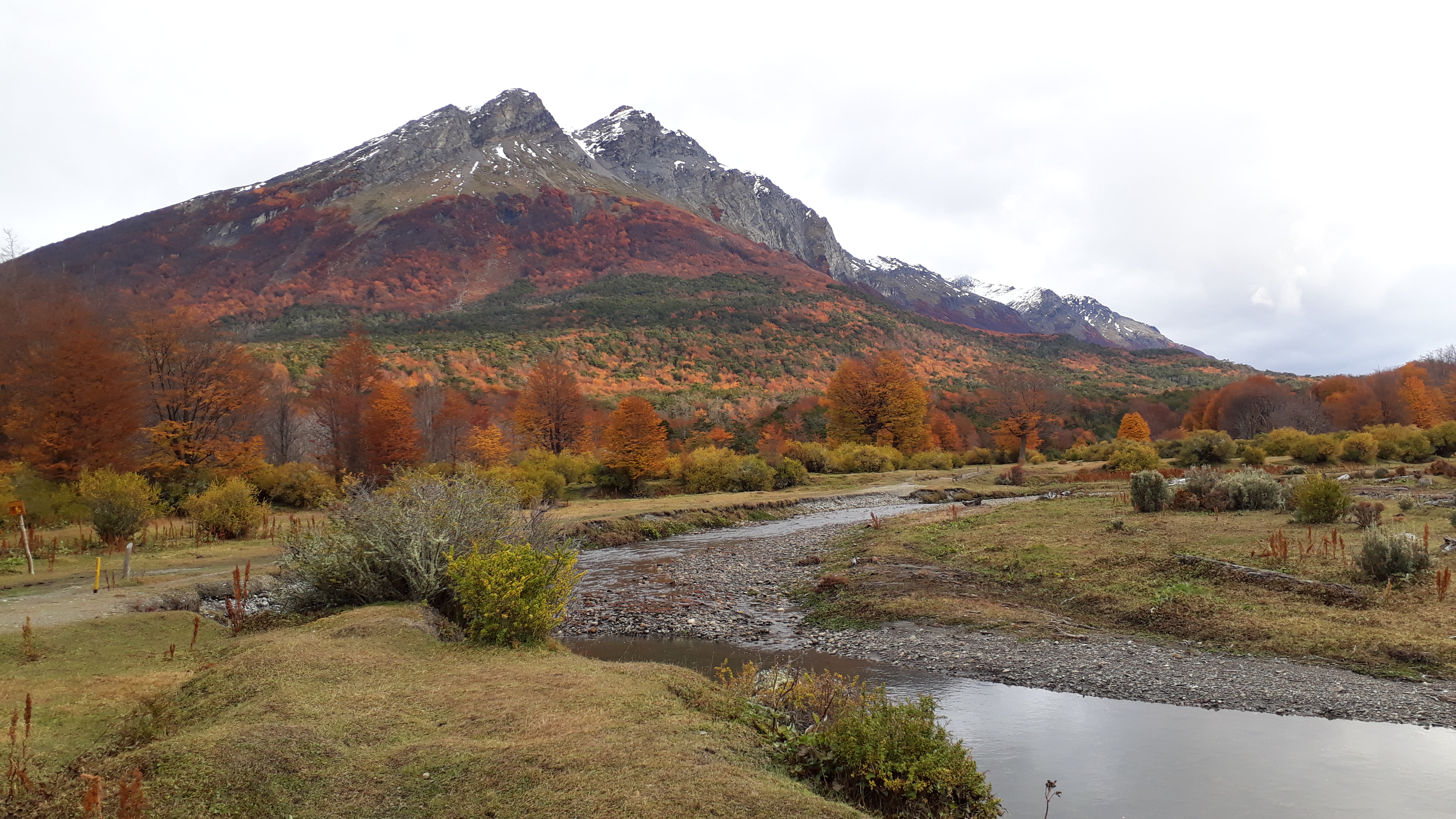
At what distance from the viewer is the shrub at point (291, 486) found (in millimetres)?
29672

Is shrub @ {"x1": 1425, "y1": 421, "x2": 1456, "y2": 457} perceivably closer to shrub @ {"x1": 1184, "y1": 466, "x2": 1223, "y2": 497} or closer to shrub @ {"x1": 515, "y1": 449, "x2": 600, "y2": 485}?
shrub @ {"x1": 1184, "y1": 466, "x2": 1223, "y2": 497}

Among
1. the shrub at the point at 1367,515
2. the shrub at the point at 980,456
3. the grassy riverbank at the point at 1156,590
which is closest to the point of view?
the grassy riverbank at the point at 1156,590

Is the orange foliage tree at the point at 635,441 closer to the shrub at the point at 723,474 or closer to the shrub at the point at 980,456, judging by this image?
the shrub at the point at 723,474

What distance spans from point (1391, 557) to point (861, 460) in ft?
125

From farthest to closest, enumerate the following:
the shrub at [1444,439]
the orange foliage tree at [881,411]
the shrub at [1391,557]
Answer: the orange foliage tree at [881,411] < the shrub at [1444,439] < the shrub at [1391,557]

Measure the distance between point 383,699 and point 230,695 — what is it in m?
1.50

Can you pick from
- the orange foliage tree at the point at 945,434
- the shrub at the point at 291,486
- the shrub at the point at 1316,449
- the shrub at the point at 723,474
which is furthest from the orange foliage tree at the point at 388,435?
the shrub at the point at 1316,449

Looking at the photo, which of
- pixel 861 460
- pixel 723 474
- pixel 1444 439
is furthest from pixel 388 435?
pixel 1444 439

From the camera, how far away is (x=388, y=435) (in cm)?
3538

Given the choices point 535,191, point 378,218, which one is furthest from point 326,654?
point 535,191

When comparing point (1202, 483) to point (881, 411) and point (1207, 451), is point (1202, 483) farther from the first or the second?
point (881, 411)

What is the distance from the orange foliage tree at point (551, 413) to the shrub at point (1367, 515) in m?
39.9

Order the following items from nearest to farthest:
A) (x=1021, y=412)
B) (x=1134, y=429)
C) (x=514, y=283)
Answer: (x=1021, y=412), (x=1134, y=429), (x=514, y=283)

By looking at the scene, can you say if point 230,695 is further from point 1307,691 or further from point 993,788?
point 1307,691
